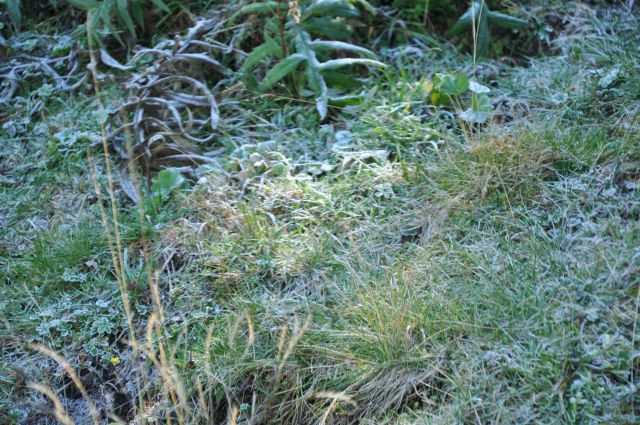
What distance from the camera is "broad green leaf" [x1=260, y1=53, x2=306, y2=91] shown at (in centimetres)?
404

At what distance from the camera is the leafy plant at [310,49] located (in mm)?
4051

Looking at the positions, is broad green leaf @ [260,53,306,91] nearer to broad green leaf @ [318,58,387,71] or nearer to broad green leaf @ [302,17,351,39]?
broad green leaf @ [318,58,387,71]

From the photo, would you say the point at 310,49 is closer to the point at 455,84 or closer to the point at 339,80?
the point at 339,80

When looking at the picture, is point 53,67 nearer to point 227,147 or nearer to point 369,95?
point 227,147

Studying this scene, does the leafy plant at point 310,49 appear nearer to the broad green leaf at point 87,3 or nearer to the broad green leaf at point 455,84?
the broad green leaf at point 455,84

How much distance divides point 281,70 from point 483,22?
1.20 metres

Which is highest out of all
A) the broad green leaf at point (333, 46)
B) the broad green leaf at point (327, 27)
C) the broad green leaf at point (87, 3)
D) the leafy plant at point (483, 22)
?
the broad green leaf at point (87, 3)

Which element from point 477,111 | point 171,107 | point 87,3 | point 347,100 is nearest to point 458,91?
point 477,111

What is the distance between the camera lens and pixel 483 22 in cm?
427

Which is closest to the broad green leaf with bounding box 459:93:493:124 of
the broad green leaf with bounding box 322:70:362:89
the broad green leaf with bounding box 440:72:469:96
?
the broad green leaf with bounding box 440:72:469:96

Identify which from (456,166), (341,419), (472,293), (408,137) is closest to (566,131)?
(456,166)

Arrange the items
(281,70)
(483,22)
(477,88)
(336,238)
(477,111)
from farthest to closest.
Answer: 1. (483,22)
2. (281,70)
3. (477,88)
4. (477,111)
5. (336,238)

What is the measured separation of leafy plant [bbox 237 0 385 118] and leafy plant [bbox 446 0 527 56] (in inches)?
23.1

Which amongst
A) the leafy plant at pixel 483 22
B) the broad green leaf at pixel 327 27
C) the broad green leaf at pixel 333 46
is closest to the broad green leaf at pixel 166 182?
the broad green leaf at pixel 333 46
